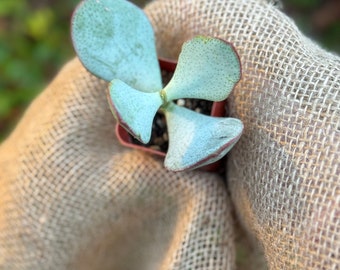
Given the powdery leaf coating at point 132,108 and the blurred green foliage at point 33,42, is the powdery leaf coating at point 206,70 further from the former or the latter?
the blurred green foliage at point 33,42

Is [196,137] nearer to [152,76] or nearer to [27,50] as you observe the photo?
[152,76]

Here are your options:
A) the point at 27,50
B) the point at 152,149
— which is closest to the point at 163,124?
the point at 152,149

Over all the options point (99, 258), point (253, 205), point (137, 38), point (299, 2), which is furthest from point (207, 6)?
point (299, 2)

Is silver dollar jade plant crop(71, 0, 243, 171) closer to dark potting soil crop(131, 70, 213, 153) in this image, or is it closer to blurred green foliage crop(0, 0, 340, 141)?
dark potting soil crop(131, 70, 213, 153)

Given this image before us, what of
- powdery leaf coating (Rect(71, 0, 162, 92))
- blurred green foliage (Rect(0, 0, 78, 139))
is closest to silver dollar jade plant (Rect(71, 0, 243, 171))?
powdery leaf coating (Rect(71, 0, 162, 92))

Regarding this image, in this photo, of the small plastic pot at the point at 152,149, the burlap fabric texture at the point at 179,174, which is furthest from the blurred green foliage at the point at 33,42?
the small plastic pot at the point at 152,149
